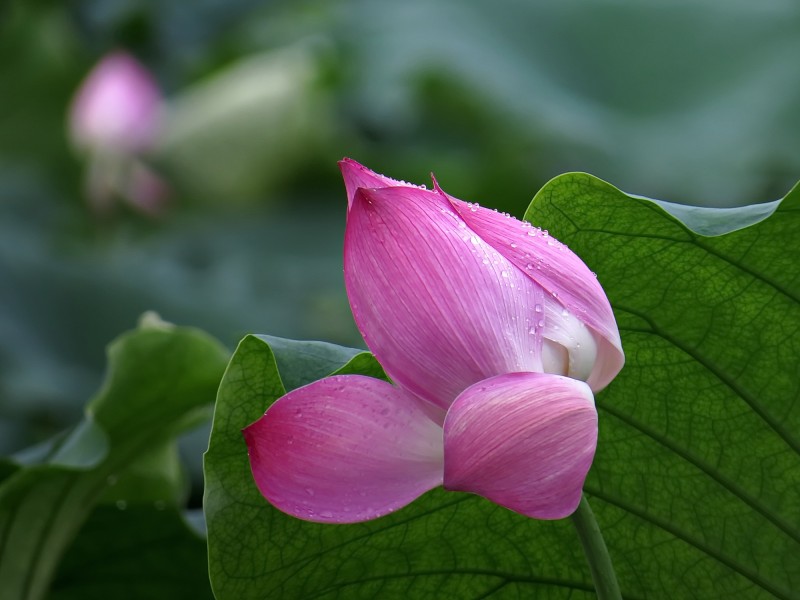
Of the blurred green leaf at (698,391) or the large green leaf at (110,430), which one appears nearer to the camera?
the blurred green leaf at (698,391)

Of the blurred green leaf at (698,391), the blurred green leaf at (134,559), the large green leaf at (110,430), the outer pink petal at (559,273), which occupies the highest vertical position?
the outer pink petal at (559,273)

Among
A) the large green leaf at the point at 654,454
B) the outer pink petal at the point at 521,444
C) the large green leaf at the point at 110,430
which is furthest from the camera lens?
the large green leaf at the point at 110,430

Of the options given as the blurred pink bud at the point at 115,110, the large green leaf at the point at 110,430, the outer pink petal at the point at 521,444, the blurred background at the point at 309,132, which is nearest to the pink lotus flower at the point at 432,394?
the outer pink petal at the point at 521,444

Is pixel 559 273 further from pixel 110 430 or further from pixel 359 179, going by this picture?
pixel 110 430

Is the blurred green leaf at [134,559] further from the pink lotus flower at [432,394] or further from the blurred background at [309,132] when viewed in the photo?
the blurred background at [309,132]

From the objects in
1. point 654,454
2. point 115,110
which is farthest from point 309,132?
point 654,454

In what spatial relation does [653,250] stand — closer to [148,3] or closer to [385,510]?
[385,510]

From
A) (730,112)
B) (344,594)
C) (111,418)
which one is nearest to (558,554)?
(344,594)
